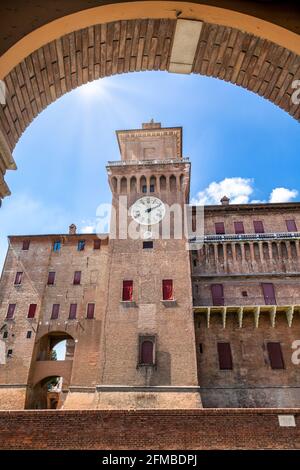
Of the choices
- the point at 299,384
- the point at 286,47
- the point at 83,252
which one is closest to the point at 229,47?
the point at 286,47

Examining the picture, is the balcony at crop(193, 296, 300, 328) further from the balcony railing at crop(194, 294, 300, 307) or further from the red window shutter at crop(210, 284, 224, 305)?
the red window shutter at crop(210, 284, 224, 305)

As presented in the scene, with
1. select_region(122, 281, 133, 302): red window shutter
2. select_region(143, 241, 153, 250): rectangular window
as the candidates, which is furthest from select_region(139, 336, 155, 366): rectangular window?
select_region(143, 241, 153, 250): rectangular window

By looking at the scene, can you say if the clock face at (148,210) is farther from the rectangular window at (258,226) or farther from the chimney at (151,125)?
the chimney at (151,125)

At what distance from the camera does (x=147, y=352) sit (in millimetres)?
22594

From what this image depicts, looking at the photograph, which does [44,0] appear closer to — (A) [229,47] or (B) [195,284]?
(A) [229,47]


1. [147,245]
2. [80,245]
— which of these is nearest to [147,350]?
[147,245]

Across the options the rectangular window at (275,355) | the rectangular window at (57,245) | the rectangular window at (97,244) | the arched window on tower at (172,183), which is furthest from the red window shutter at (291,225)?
the rectangular window at (57,245)

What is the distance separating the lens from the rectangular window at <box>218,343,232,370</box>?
23.3 meters

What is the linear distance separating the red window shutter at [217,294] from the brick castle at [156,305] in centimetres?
8

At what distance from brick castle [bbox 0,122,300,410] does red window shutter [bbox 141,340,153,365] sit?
7cm

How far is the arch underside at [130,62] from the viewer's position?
366cm

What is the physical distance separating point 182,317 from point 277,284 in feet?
26.6

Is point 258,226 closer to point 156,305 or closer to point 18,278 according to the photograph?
point 156,305

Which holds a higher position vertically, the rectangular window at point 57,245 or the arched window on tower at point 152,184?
Result: the arched window on tower at point 152,184
